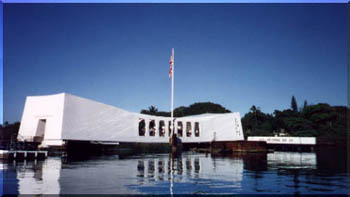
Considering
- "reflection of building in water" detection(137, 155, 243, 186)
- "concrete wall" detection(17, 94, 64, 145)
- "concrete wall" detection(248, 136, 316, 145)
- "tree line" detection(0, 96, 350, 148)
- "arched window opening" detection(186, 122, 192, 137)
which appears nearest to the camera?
"reflection of building in water" detection(137, 155, 243, 186)

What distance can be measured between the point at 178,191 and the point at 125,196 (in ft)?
4.85

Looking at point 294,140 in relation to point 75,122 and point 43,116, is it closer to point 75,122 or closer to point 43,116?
point 75,122

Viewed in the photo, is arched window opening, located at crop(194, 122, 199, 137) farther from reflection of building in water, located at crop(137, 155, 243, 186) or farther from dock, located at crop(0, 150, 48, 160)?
Result: reflection of building in water, located at crop(137, 155, 243, 186)

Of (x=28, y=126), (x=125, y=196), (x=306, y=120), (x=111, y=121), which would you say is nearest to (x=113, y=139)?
(x=111, y=121)

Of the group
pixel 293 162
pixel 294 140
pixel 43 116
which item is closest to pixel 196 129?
pixel 294 140

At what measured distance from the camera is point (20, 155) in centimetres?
2231

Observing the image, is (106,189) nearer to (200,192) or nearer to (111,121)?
(200,192)

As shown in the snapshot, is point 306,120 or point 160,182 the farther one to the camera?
point 306,120

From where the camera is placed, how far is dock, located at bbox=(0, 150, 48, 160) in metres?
20.6

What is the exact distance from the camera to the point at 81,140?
33.8m

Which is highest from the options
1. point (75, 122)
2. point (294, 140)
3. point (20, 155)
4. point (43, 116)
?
point (43, 116)

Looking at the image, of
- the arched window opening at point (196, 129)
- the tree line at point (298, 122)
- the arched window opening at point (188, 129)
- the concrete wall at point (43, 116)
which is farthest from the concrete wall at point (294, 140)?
the concrete wall at point (43, 116)

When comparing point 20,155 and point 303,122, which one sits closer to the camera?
point 20,155

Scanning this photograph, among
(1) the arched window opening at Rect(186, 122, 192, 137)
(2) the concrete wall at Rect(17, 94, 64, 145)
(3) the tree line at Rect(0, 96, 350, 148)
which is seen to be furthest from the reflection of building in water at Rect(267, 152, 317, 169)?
(3) the tree line at Rect(0, 96, 350, 148)
